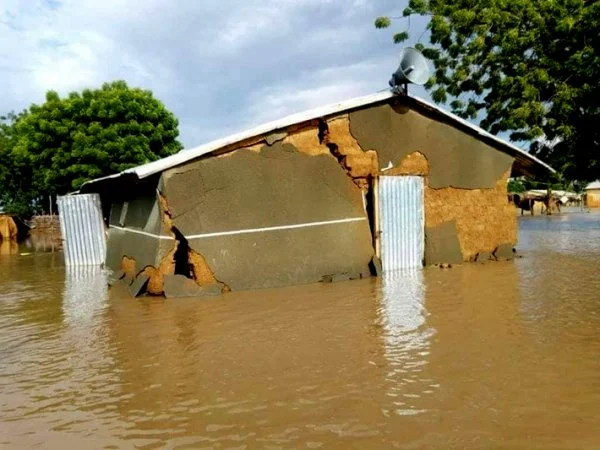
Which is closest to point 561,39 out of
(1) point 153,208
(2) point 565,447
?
(1) point 153,208

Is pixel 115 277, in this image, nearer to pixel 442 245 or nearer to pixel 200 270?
pixel 200 270

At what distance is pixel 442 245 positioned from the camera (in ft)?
33.3

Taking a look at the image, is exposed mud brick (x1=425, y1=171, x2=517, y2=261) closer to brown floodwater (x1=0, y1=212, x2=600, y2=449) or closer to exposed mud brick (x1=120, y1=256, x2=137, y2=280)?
brown floodwater (x1=0, y1=212, x2=600, y2=449)

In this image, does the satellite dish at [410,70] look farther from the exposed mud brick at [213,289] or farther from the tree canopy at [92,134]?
the tree canopy at [92,134]

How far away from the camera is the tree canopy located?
2467cm

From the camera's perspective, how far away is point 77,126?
25.4 m

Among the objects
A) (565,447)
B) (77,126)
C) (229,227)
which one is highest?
(77,126)

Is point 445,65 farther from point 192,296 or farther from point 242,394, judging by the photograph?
point 242,394

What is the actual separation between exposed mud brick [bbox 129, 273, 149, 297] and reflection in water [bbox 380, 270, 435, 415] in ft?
12.1

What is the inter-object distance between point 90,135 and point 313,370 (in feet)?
77.7

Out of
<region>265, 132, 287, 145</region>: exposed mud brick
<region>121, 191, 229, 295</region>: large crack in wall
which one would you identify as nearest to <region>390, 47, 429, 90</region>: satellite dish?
<region>265, 132, 287, 145</region>: exposed mud brick

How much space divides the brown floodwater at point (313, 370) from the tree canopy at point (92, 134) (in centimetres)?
1797

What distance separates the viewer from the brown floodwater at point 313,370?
3.21 metres

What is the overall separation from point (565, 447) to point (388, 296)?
4470 mm
